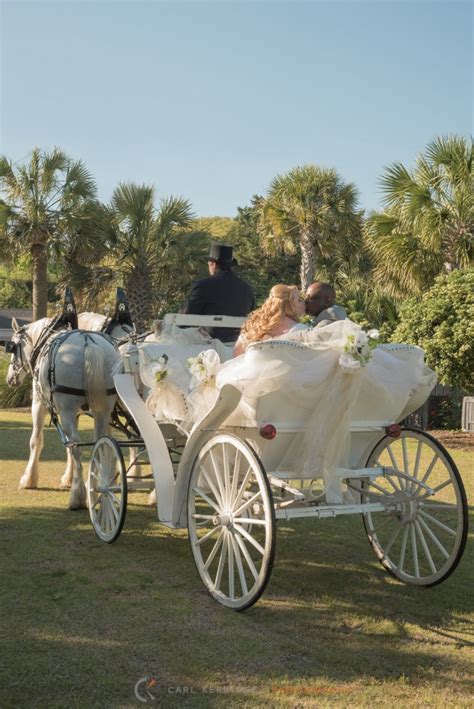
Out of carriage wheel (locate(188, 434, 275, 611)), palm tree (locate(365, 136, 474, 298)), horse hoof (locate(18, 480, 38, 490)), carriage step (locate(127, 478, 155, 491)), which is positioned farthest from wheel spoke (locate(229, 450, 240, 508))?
palm tree (locate(365, 136, 474, 298))

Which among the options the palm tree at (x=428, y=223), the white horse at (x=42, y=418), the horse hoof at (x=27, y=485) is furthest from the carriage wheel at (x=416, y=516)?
the palm tree at (x=428, y=223)

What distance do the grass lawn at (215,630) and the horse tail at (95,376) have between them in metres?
1.30

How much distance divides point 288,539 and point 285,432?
210 centimetres

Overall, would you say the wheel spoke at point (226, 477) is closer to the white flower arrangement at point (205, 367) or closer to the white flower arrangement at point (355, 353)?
the white flower arrangement at point (205, 367)

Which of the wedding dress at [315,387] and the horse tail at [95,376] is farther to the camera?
the horse tail at [95,376]

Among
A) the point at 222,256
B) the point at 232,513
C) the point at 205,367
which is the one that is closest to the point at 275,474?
the point at 232,513

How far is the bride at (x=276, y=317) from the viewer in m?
4.90

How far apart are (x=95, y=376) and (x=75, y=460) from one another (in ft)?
2.65

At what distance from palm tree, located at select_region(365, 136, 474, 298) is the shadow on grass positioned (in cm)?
1220

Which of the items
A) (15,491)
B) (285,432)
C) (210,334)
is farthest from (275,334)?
(15,491)

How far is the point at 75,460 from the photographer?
7219mm

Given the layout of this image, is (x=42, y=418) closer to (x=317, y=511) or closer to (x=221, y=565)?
(x=221, y=565)

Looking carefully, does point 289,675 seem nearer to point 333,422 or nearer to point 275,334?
point 333,422

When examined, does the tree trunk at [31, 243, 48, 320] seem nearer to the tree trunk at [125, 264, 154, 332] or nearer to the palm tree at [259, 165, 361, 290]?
the tree trunk at [125, 264, 154, 332]
